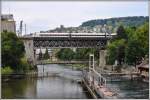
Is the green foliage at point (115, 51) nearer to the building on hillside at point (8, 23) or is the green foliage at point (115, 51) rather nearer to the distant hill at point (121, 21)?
the building on hillside at point (8, 23)

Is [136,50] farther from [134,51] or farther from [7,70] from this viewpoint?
[7,70]

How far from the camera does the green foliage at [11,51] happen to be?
23.4 m

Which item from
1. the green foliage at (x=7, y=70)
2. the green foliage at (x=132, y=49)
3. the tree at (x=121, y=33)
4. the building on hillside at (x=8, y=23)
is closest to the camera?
the green foliage at (x=7, y=70)

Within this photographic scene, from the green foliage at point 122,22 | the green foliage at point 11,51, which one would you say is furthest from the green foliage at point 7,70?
the green foliage at point 122,22

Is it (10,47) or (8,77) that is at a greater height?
(10,47)

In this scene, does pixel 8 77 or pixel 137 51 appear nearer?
pixel 8 77

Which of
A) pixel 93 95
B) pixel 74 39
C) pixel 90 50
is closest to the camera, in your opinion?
pixel 93 95

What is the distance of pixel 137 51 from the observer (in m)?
26.5

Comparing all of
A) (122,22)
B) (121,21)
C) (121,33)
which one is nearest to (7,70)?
(121,33)

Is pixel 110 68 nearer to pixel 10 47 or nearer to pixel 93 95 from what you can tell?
pixel 10 47

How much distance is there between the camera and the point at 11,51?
24.1 metres

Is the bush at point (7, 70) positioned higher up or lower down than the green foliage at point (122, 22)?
lower down

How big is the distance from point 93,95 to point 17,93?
10.2ft

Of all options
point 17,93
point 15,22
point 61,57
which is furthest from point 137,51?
point 61,57
